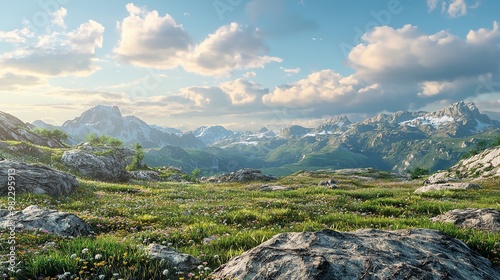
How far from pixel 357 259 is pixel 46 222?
9386 millimetres

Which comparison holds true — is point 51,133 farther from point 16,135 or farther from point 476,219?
point 476,219

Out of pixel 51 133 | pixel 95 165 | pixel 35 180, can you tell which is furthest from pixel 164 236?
pixel 51 133

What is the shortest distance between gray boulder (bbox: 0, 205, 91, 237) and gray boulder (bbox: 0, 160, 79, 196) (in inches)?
371

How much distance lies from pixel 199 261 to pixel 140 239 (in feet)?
9.90

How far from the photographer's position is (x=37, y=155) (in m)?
43.8

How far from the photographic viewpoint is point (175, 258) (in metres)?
5.93

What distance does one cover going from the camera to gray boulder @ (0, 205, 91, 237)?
8938mm

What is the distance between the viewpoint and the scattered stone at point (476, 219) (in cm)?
1030

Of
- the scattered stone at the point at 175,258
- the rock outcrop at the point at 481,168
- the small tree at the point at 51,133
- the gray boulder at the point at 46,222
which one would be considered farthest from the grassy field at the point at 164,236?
the small tree at the point at 51,133

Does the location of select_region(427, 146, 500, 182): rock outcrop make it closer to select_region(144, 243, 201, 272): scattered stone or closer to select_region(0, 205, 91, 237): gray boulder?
select_region(0, 205, 91, 237): gray boulder

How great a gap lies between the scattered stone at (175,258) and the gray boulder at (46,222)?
4575mm

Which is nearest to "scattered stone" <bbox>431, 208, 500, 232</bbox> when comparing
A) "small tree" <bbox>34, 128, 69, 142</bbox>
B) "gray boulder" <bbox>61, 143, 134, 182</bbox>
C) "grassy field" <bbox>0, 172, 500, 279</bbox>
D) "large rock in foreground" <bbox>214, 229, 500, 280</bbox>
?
"grassy field" <bbox>0, 172, 500, 279</bbox>

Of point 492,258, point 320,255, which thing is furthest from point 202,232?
point 492,258

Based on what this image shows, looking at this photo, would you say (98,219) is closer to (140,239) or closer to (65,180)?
(140,239)
